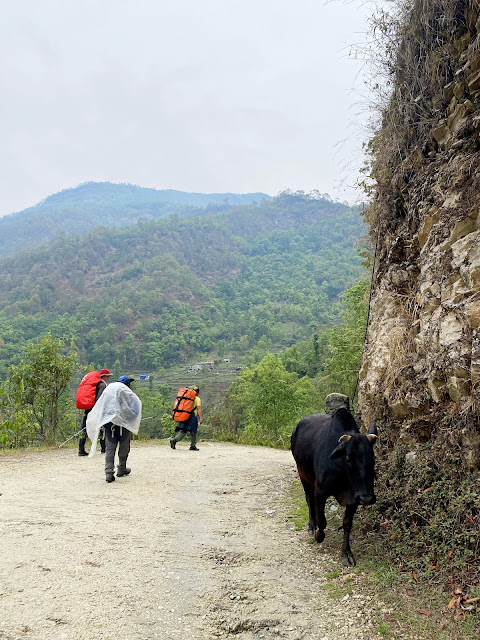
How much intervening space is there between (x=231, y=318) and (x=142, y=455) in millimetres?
118191

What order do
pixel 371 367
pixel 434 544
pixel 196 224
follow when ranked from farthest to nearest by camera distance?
pixel 196 224
pixel 371 367
pixel 434 544

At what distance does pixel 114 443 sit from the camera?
8.91 metres

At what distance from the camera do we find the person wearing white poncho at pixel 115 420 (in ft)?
29.0

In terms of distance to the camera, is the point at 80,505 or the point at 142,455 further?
the point at 142,455

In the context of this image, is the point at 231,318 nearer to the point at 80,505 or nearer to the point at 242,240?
the point at 242,240

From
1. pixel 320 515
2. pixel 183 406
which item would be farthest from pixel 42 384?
pixel 320 515

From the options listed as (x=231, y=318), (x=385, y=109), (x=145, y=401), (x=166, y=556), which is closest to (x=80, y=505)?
(x=166, y=556)

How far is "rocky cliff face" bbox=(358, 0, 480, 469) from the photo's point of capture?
510cm

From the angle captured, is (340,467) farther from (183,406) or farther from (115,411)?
(183,406)

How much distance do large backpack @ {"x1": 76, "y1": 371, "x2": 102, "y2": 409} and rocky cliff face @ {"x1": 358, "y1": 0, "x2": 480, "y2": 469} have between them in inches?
257

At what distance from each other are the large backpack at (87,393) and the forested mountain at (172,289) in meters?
72.0

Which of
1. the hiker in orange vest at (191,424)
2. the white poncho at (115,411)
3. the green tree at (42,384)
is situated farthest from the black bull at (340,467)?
the green tree at (42,384)

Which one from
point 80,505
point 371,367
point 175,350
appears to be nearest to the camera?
point 80,505

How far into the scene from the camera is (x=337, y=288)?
136m
